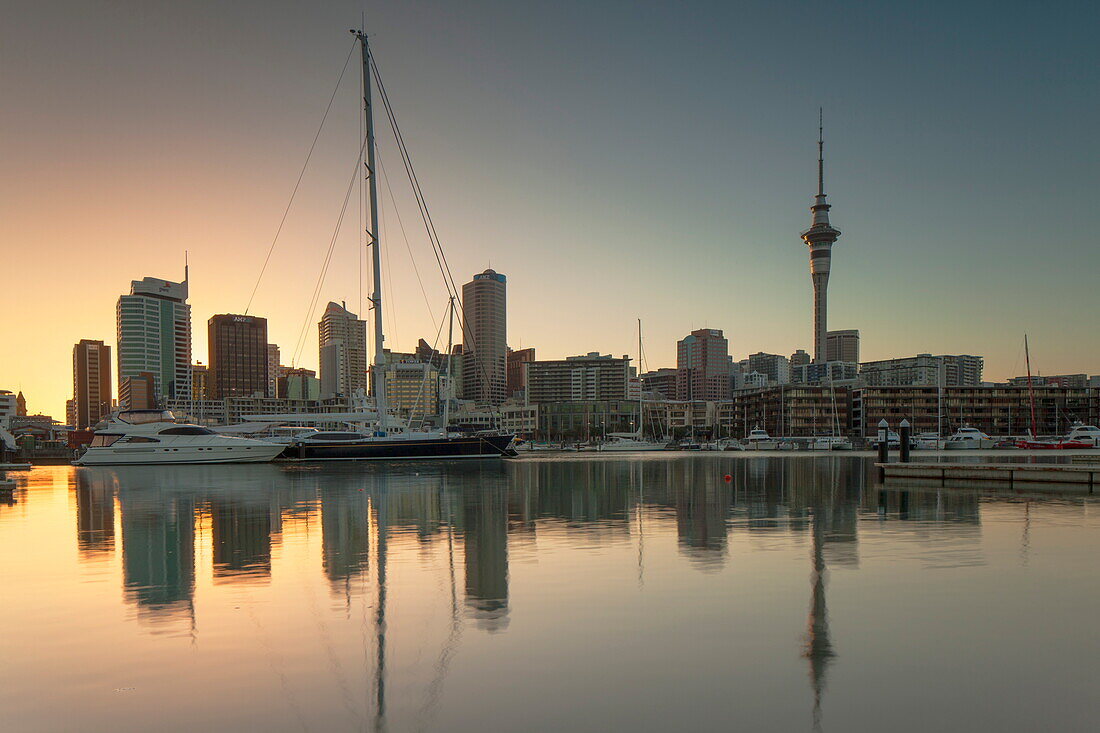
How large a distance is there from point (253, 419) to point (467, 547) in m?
64.3

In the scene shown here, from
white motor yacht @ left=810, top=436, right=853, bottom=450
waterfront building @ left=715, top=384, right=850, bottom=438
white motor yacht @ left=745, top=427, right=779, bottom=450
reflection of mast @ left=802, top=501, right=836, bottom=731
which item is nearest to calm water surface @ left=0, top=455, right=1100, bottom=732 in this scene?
reflection of mast @ left=802, top=501, right=836, bottom=731

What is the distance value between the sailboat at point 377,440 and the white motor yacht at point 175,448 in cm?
320

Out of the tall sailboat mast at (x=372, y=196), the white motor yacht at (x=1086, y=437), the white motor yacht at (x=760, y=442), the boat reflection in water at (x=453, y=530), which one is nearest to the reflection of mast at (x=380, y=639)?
the boat reflection in water at (x=453, y=530)

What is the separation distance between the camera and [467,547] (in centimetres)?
1466

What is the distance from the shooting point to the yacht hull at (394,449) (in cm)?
5878

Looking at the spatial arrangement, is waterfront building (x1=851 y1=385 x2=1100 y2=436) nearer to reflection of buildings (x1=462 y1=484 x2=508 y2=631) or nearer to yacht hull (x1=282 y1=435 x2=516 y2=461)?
yacht hull (x1=282 y1=435 x2=516 y2=461)

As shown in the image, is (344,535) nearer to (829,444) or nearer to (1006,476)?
(1006,476)

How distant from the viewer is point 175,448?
5881 centimetres

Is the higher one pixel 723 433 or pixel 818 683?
pixel 818 683

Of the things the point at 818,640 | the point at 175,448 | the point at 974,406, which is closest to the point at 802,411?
the point at 974,406

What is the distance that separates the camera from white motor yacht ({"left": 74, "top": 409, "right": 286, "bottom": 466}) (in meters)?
58.8

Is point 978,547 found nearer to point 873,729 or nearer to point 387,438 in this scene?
point 873,729

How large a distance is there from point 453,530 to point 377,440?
43983 millimetres

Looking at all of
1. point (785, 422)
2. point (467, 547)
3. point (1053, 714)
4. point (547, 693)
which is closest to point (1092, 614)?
point (1053, 714)
